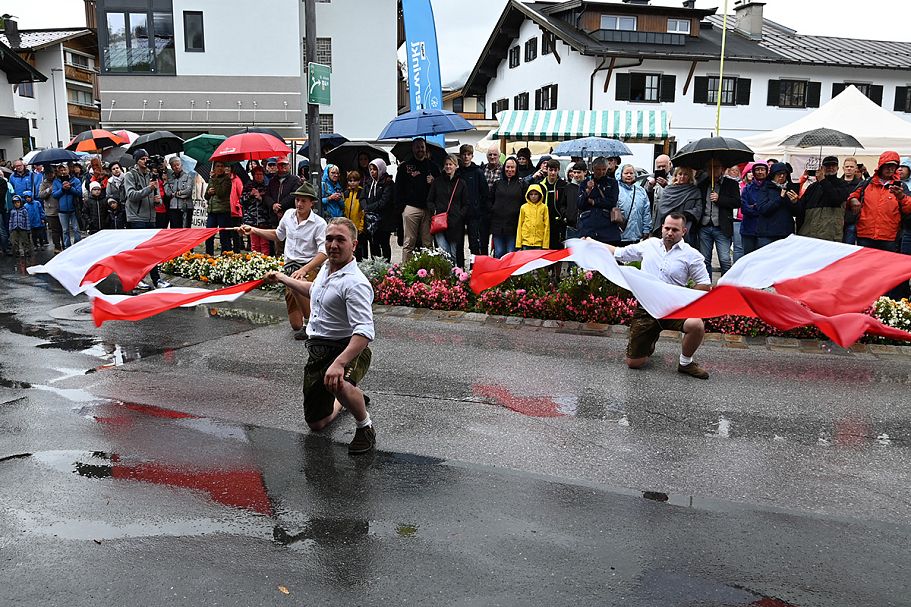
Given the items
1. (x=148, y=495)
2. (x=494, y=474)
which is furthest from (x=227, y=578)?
(x=494, y=474)

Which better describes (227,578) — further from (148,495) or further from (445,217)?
(445,217)

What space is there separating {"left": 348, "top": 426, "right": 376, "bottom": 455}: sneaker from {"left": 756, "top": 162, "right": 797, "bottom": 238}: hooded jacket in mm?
8665

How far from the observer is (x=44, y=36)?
192ft

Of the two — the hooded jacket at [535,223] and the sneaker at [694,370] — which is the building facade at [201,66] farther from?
the sneaker at [694,370]

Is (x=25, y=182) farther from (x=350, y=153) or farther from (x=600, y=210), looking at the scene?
(x=600, y=210)

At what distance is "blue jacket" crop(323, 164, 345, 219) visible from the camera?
14016 millimetres

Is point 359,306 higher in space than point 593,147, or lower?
lower

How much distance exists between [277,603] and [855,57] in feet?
162

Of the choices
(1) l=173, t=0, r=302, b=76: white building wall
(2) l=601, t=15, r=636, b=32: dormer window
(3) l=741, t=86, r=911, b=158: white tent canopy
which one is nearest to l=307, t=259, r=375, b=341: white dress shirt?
(3) l=741, t=86, r=911, b=158: white tent canopy

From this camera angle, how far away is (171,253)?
8562 mm

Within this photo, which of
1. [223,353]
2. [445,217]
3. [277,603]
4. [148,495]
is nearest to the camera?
[277,603]

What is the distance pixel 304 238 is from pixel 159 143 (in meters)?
10.9

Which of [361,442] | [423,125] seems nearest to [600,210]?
[423,125]

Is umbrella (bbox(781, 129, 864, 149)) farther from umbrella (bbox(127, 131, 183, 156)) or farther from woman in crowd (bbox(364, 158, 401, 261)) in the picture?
umbrella (bbox(127, 131, 183, 156))
